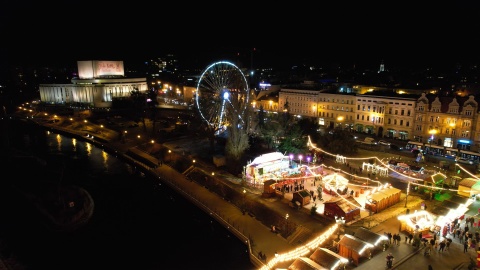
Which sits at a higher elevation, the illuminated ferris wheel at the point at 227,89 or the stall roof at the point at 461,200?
the illuminated ferris wheel at the point at 227,89

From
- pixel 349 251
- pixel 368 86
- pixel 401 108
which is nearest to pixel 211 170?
pixel 349 251

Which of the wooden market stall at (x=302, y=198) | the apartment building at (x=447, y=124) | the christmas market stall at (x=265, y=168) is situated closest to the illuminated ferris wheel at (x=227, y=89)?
the christmas market stall at (x=265, y=168)

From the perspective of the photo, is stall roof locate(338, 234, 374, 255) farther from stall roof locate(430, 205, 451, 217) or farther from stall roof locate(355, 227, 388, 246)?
stall roof locate(430, 205, 451, 217)

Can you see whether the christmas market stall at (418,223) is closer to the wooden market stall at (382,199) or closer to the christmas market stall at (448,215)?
the christmas market stall at (448,215)

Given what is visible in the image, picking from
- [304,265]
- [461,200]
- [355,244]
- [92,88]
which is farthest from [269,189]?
[92,88]

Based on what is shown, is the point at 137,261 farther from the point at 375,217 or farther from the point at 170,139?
the point at 170,139

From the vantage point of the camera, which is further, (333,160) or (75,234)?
(333,160)

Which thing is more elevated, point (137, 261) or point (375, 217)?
point (375, 217)

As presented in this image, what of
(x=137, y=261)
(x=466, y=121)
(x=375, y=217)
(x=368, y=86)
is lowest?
(x=137, y=261)

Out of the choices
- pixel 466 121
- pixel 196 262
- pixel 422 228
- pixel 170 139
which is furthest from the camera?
pixel 170 139
